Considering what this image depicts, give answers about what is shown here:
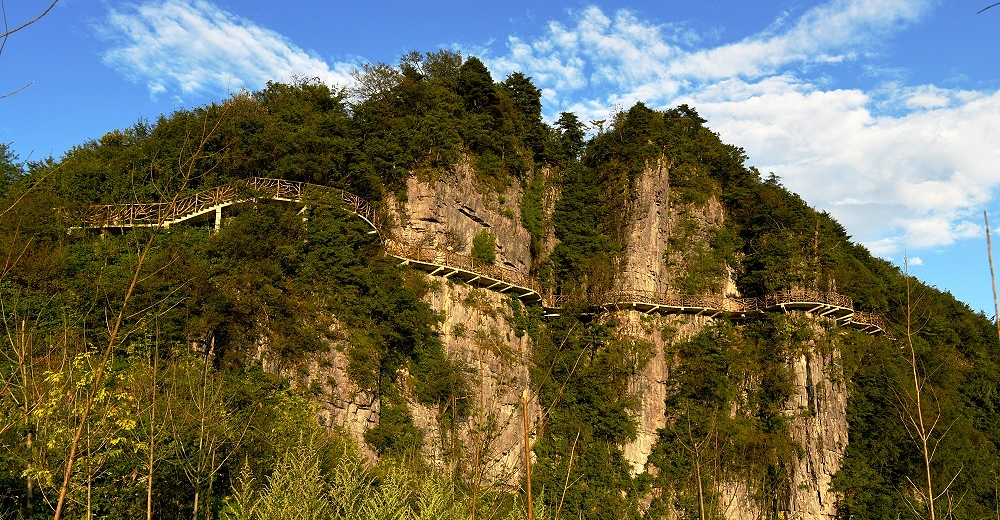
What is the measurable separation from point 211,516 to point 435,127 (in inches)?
819

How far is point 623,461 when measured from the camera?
32500 mm

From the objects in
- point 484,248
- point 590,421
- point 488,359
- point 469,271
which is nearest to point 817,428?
point 590,421

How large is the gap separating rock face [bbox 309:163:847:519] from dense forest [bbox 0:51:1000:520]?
56 cm

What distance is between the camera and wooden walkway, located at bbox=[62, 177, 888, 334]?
89.4 feet

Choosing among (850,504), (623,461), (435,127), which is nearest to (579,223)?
(435,127)

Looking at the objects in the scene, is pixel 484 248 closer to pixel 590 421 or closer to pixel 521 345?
pixel 521 345

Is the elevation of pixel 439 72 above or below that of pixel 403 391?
above

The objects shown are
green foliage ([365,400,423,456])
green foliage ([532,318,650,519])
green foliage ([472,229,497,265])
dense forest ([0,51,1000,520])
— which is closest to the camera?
dense forest ([0,51,1000,520])

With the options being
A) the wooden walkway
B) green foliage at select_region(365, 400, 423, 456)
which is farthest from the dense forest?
the wooden walkway

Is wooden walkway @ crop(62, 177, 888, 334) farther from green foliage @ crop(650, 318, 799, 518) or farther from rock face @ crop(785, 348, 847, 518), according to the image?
rock face @ crop(785, 348, 847, 518)

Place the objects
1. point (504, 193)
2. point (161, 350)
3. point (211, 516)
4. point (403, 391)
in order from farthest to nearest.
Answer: point (504, 193)
point (403, 391)
point (161, 350)
point (211, 516)

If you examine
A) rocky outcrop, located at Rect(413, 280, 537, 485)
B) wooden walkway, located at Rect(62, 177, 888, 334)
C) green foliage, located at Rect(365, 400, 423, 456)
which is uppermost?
wooden walkway, located at Rect(62, 177, 888, 334)

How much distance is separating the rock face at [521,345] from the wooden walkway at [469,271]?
58 cm

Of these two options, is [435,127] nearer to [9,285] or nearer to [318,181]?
[318,181]
